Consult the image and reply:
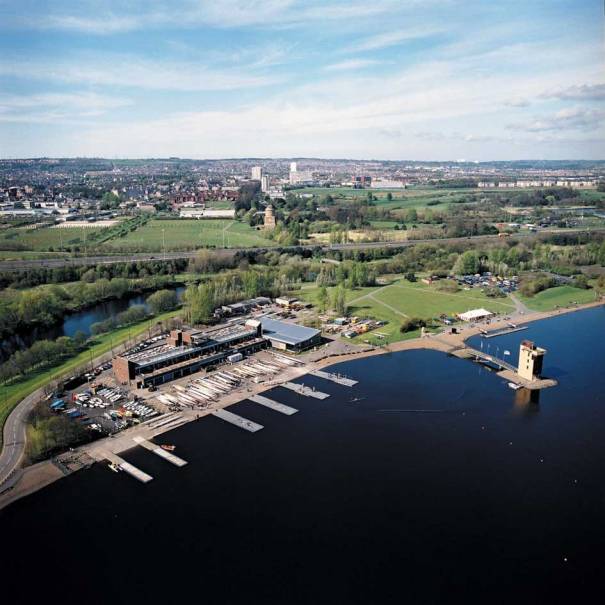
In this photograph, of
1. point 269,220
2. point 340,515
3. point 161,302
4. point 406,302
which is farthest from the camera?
point 269,220

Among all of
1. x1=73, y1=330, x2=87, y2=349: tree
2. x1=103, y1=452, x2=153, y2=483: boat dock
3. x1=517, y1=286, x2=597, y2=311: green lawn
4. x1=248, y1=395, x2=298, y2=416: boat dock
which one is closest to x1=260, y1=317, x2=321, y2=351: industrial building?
x1=248, y1=395, x2=298, y2=416: boat dock

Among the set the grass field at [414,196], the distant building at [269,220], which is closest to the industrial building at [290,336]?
the distant building at [269,220]

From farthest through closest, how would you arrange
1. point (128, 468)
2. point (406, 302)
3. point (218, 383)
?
point (406, 302) < point (218, 383) < point (128, 468)

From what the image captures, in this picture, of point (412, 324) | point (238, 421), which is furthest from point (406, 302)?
point (238, 421)

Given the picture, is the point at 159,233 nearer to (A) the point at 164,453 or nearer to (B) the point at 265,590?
(A) the point at 164,453

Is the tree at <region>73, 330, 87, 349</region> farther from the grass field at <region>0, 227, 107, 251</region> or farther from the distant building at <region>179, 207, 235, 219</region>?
the distant building at <region>179, 207, 235, 219</region>

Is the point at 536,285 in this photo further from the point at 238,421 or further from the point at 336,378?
the point at 238,421
